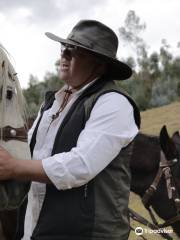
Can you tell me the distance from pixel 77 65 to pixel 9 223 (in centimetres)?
87

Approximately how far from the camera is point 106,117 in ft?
9.15

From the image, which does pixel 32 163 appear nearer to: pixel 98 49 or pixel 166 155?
pixel 98 49

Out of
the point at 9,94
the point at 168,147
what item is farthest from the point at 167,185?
the point at 9,94

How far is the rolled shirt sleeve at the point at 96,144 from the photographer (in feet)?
8.77

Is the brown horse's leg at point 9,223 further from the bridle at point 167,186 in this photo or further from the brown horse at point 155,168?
the brown horse at point 155,168

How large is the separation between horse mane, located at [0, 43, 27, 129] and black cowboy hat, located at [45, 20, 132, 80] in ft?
1.56

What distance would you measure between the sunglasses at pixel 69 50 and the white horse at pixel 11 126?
49 cm

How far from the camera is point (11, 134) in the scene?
251 centimetres

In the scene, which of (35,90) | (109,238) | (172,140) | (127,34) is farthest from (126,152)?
(127,34)

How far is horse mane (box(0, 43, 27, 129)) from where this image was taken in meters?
2.55

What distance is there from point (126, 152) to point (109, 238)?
0.43 m

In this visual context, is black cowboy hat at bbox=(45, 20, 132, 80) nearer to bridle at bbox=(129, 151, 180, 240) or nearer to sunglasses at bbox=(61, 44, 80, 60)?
sunglasses at bbox=(61, 44, 80, 60)

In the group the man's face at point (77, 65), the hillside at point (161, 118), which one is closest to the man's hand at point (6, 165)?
the man's face at point (77, 65)

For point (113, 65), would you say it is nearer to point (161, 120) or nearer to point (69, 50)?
point (69, 50)
